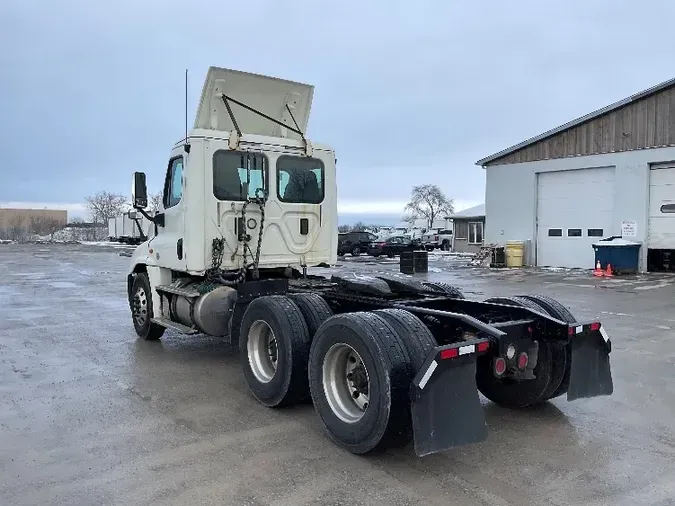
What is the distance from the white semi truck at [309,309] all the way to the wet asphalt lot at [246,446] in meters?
0.27

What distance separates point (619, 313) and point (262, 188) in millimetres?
7677

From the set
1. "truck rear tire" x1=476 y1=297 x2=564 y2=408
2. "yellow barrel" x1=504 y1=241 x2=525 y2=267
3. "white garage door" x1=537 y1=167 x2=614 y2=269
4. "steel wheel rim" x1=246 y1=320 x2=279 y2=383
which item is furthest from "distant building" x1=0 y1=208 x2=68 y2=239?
"truck rear tire" x1=476 y1=297 x2=564 y2=408

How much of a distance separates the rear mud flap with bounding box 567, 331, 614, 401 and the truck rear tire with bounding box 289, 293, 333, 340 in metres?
2.09

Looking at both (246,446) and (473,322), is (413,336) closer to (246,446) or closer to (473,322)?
(473,322)

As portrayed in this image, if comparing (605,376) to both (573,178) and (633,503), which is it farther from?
(573,178)

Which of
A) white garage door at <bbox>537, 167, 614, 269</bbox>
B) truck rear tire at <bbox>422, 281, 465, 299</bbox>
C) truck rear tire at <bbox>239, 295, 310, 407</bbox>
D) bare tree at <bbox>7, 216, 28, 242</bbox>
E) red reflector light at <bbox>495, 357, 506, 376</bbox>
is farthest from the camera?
bare tree at <bbox>7, 216, 28, 242</bbox>

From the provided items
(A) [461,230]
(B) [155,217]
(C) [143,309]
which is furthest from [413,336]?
(A) [461,230]

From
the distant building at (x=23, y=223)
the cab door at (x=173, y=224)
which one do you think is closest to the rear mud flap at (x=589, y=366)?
the cab door at (x=173, y=224)

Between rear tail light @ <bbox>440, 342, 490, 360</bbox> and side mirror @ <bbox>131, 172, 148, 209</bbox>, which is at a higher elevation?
side mirror @ <bbox>131, 172, 148, 209</bbox>

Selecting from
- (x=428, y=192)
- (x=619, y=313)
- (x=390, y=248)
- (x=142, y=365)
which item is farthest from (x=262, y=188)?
(x=428, y=192)

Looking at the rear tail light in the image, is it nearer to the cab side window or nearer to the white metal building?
the cab side window

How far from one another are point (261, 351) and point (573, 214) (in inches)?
840

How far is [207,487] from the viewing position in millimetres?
3797

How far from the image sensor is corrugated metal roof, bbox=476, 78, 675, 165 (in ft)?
70.4
